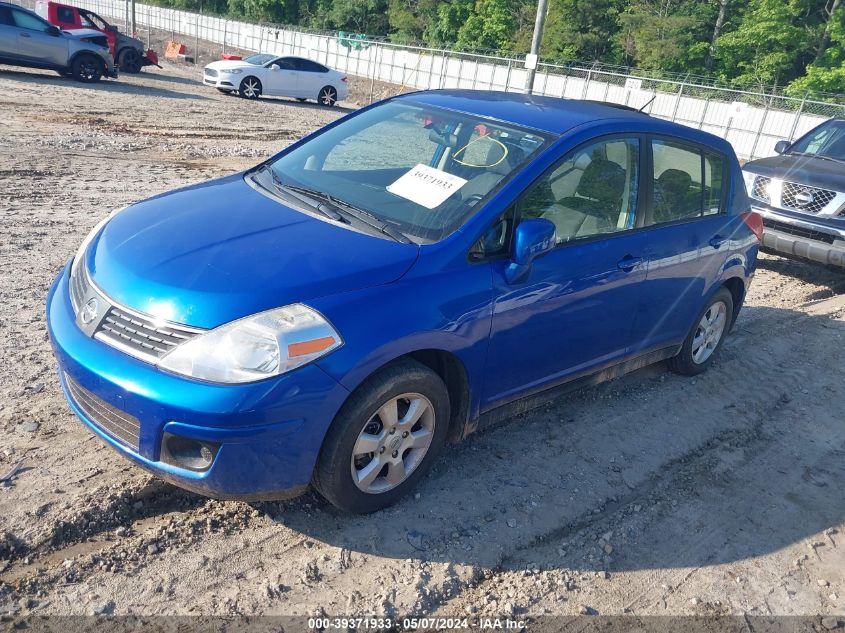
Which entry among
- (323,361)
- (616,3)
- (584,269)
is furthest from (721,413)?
(616,3)

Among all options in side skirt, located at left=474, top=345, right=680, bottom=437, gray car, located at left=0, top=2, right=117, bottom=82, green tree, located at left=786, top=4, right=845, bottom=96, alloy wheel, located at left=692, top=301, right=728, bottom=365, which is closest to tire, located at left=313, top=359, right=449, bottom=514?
side skirt, located at left=474, top=345, right=680, bottom=437

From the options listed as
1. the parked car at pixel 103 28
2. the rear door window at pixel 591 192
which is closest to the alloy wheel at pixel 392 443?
the rear door window at pixel 591 192

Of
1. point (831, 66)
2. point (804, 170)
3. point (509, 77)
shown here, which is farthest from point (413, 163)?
point (831, 66)

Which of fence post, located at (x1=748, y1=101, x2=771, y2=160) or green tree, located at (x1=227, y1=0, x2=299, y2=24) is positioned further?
green tree, located at (x1=227, y1=0, x2=299, y2=24)

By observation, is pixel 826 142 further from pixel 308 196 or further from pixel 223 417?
pixel 223 417

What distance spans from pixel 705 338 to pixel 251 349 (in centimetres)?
396

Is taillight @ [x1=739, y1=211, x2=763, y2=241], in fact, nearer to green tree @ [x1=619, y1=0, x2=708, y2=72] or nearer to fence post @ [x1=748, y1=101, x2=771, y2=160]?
fence post @ [x1=748, y1=101, x2=771, y2=160]

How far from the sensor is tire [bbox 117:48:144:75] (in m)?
23.7

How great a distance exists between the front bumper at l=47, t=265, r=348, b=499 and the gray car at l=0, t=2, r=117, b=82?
60.4 feet

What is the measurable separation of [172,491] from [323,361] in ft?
3.74

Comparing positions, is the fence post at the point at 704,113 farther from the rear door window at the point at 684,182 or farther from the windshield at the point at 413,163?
the windshield at the point at 413,163

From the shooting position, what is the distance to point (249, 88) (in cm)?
2216

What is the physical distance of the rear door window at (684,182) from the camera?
457 centimetres

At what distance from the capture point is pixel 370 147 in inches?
176
